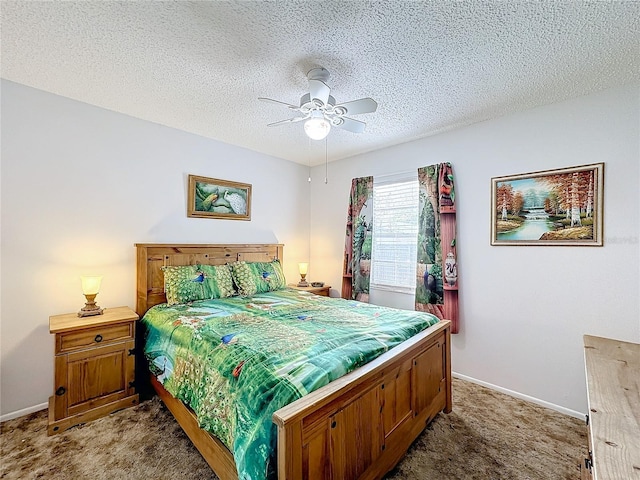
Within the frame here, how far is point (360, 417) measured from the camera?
58.4 inches

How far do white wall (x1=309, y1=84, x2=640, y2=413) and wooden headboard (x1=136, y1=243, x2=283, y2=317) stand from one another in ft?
8.29

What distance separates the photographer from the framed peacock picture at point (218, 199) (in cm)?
331

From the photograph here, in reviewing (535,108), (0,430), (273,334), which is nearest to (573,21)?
(535,108)

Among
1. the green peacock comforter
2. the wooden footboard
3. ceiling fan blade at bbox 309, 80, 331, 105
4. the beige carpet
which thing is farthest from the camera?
ceiling fan blade at bbox 309, 80, 331, 105

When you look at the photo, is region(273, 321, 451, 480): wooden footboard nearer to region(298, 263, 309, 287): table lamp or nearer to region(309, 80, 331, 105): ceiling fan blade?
region(309, 80, 331, 105): ceiling fan blade

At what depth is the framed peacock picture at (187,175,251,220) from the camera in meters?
3.31

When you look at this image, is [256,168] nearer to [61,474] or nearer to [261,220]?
[261,220]

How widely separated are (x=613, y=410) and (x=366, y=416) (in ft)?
3.26

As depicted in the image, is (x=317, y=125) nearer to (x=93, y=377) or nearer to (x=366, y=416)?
(x=366, y=416)

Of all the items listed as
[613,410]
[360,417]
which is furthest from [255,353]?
[613,410]

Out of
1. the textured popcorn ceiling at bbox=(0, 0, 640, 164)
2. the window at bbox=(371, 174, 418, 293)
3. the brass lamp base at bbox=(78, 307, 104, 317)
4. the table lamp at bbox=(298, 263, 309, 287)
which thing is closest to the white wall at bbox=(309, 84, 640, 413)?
the textured popcorn ceiling at bbox=(0, 0, 640, 164)

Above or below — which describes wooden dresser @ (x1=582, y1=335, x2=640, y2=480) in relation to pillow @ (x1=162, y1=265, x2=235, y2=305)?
below

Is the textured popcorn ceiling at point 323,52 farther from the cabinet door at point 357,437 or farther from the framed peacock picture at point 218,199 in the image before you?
the cabinet door at point 357,437

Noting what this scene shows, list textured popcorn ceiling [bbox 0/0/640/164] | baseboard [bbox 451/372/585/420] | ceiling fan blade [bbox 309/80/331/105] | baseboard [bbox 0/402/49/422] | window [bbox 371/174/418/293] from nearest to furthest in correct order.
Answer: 1. textured popcorn ceiling [bbox 0/0/640/164]
2. ceiling fan blade [bbox 309/80/331/105]
3. baseboard [bbox 0/402/49/422]
4. baseboard [bbox 451/372/585/420]
5. window [bbox 371/174/418/293]
